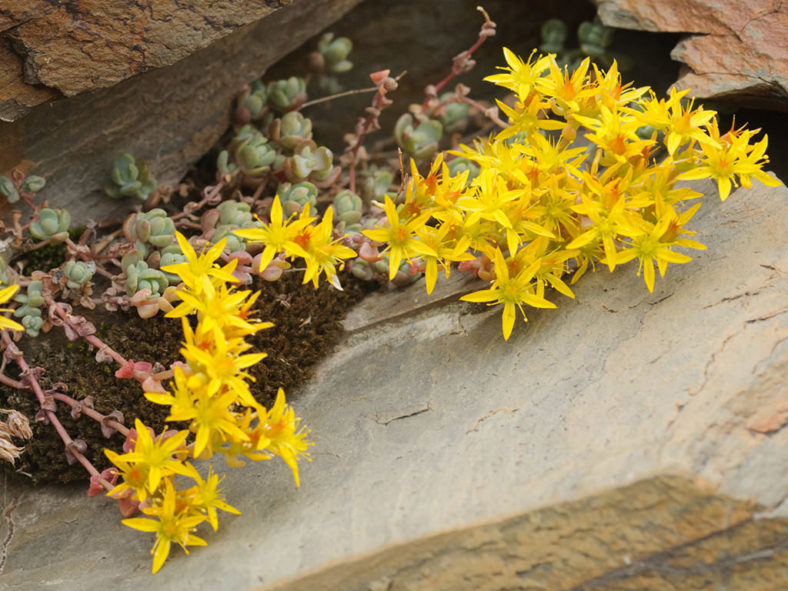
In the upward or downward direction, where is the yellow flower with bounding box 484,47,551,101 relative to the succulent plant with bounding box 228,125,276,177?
upward

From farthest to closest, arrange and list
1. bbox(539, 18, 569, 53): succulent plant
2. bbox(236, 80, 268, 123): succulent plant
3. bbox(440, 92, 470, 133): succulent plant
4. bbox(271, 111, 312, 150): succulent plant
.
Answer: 1. bbox(539, 18, 569, 53): succulent plant
2. bbox(440, 92, 470, 133): succulent plant
3. bbox(236, 80, 268, 123): succulent plant
4. bbox(271, 111, 312, 150): succulent plant

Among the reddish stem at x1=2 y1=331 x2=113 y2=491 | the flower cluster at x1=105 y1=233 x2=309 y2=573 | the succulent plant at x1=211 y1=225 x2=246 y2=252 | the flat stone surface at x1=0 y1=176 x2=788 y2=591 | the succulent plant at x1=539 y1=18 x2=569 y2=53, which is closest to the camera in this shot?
the flat stone surface at x1=0 y1=176 x2=788 y2=591

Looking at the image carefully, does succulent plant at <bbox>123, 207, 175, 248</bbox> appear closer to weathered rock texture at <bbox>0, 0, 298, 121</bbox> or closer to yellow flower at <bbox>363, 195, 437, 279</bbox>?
weathered rock texture at <bbox>0, 0, 298, 121</bbox>

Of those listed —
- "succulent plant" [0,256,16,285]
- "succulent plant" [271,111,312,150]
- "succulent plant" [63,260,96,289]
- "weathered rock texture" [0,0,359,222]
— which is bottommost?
"succulent plant" [63,260,96,289]

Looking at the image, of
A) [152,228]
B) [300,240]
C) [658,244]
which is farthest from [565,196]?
[152,228]

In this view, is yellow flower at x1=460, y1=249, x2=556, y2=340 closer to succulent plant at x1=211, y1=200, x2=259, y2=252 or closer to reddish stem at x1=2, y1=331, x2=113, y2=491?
succulent plant at x1=211, y1=200, x2=259, y2=252

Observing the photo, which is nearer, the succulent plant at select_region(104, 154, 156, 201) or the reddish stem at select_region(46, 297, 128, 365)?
the reddish stem at select_region(46, 297, 128, 365)

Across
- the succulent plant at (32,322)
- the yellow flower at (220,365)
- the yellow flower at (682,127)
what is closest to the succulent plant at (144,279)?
the succulent plant at (32,322)

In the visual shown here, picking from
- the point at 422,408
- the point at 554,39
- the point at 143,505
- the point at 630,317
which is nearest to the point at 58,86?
the point at 143,505

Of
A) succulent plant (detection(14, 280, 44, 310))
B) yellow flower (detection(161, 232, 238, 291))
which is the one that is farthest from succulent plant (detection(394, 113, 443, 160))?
succulent plant (detection(14, 280, 44, 310))
